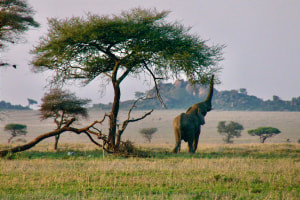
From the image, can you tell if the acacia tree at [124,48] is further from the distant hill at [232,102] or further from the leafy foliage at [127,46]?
the distant hill at [232,102]

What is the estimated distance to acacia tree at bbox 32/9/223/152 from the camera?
19.4 metres

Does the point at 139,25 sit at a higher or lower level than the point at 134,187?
higher

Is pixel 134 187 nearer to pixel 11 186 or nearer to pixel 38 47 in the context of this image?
pixel 11 186

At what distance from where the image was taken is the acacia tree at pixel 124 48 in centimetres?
1944

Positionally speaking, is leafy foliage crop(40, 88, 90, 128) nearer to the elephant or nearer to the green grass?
the elephant

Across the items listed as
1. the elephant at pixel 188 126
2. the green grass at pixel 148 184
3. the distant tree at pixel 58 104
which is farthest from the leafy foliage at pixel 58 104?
the green grass at pixel 148 184

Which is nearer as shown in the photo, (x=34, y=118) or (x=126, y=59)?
(x=126, y=59)

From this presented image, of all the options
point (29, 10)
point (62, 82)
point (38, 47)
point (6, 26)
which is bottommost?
point (62, 82)

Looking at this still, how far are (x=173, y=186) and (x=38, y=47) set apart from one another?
1505 cm

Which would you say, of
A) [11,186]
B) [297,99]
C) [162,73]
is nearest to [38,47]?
[162,73]

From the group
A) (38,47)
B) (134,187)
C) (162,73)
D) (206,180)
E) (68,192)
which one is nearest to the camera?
(68,192)

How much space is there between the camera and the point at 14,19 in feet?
65.3

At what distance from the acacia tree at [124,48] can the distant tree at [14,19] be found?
1749 millimetres

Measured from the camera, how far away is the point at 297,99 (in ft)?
453
